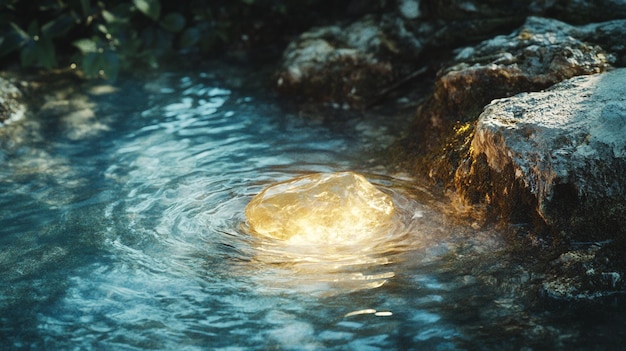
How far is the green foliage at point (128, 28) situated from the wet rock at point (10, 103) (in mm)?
271

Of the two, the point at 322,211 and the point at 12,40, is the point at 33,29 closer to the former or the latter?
the point at 12,40

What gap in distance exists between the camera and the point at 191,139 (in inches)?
180

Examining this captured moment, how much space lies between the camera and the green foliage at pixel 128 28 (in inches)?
215

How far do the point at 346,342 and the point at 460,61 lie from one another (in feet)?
7.48

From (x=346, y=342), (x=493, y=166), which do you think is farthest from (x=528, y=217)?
(x=346, y=342)

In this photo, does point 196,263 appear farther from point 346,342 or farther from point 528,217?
point 528,217

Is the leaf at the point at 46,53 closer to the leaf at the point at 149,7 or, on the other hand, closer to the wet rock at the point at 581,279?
the leaf at the point at 149,7

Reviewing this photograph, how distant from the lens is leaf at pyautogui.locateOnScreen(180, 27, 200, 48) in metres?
5.94

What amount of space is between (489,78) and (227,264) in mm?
1811

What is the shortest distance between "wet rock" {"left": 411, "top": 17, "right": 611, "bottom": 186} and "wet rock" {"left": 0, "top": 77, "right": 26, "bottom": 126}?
273 cm

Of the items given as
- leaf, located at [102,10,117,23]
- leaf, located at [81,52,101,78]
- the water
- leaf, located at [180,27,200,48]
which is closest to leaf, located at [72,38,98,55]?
leaf, located at [81,52,101,78]

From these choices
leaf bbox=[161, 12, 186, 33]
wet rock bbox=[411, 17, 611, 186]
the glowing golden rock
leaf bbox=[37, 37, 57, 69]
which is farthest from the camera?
leaf bbox=[161, 12, 186, 33]

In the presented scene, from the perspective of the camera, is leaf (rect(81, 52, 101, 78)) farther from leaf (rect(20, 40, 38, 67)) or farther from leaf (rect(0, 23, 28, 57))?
leaf (rect(0, 23, 28, 57))

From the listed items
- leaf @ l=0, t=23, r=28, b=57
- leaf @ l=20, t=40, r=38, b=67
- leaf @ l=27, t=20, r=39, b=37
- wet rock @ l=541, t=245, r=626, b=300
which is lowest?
wet rock @ l=541, t=245, r=626, b=300
